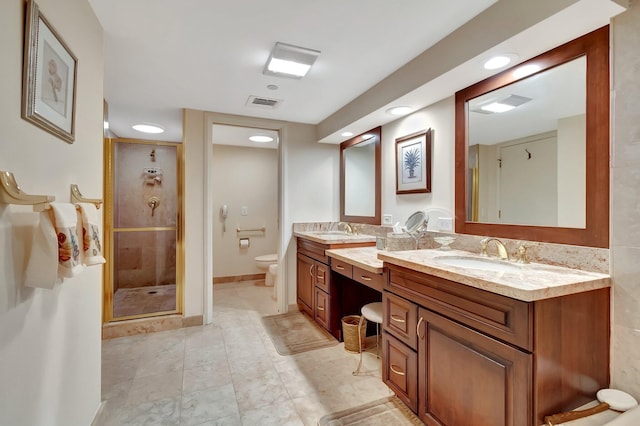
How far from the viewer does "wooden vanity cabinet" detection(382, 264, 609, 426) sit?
106cm

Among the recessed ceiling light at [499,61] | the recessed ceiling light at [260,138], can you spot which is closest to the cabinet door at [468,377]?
the recessed ceiling light at [499,61]

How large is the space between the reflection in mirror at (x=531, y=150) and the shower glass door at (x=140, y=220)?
2.82 m

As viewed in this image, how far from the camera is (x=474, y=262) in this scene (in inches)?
68.3

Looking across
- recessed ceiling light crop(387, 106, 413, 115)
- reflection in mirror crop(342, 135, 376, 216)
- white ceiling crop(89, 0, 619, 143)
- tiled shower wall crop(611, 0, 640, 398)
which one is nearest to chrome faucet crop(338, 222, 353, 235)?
reflection in mirror crop(342, 135, 376, 216)

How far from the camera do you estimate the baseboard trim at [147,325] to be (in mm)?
2744

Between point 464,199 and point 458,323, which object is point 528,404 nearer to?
point 458,323

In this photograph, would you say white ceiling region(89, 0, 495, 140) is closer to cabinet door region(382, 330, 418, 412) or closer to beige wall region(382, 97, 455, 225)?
beige wall region(382, 97, 455, 225)

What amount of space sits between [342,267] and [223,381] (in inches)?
47.1

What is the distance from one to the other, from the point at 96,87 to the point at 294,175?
82.7 inches

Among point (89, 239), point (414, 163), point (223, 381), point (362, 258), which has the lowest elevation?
point (223, 381)

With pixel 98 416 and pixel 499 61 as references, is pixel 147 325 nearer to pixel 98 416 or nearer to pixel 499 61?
pixel 98 416

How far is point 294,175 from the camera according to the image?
3.48 m

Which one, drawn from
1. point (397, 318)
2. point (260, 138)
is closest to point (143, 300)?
point (260, 138)

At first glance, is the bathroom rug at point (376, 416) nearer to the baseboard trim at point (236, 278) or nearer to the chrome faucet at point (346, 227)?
the chrome faucet at point (346, 227)
